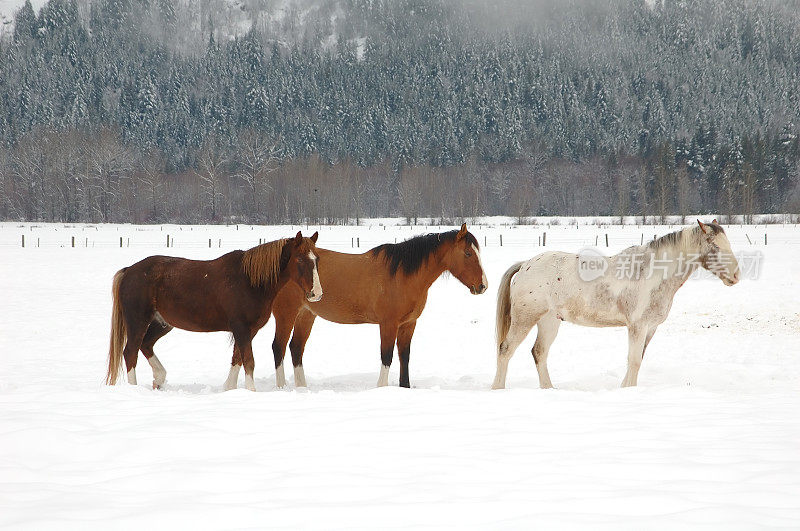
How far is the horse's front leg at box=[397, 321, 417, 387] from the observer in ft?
24.7

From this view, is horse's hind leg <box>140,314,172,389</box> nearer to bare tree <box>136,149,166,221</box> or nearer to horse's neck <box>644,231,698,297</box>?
horse's neck <box>644,231,698,297</box>

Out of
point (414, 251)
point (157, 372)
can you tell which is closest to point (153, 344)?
point (157, 372)

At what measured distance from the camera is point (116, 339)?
7.17 meters

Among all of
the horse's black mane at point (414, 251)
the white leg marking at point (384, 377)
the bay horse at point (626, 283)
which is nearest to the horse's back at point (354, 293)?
the horse's black mane at point (414, 251)

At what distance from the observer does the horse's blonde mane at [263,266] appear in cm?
Answer: 701

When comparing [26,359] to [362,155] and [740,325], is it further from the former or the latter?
[362,155]

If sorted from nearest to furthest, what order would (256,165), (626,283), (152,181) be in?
(626,283)
(152,181)
(256,165)

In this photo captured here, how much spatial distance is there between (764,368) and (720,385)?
48.1 inches

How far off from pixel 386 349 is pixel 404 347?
0.25 m

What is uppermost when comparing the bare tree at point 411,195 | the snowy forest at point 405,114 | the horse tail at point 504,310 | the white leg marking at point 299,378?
the snowy forest at point 405,114

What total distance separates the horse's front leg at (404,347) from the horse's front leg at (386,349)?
0.13 m

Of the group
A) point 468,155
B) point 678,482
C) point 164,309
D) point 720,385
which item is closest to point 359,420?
point 678,482

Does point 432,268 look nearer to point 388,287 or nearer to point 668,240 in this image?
point 388,287

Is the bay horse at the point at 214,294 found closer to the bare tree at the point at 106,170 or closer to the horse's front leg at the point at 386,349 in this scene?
the horse's front leg at the point at 386,349
